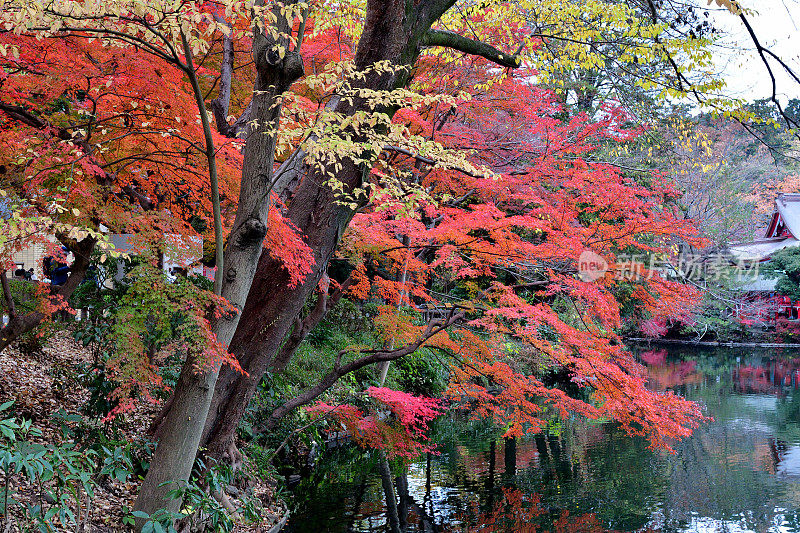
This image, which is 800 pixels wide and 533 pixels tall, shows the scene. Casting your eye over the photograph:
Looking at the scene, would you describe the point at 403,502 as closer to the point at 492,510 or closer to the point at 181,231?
the point at 492,510

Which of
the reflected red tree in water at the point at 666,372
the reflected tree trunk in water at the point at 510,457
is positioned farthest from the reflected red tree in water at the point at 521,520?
the reflected red tree in water at the point at 666,372

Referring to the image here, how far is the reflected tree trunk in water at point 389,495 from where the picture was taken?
764 cm

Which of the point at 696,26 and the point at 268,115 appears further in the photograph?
the point at 696,26

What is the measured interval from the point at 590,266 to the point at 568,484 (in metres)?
3.58

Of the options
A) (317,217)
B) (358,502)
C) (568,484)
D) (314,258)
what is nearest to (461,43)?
(317,217)

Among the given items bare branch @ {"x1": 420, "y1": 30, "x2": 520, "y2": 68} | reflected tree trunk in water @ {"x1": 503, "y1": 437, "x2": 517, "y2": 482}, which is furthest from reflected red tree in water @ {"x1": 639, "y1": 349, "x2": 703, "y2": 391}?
bare branch @ {"x1": 420, "y1": 30, "x2": 520, "y2": 68}

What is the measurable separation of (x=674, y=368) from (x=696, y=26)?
18.4m

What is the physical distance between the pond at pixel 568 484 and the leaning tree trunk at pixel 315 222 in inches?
128

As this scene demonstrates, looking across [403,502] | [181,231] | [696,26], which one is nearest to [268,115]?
[181,231]

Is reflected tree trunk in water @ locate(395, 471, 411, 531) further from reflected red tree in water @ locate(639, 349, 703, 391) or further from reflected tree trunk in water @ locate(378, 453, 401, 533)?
reflected red tree in water @ locate(639, 349, 703, 391)

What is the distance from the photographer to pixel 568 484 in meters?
9.63

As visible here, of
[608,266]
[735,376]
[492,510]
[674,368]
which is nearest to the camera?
[492,510]

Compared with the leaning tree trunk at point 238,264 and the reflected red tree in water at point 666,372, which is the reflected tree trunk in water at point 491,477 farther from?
the reflected red tree in water at point 666,372

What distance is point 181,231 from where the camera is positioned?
4.70 metres
